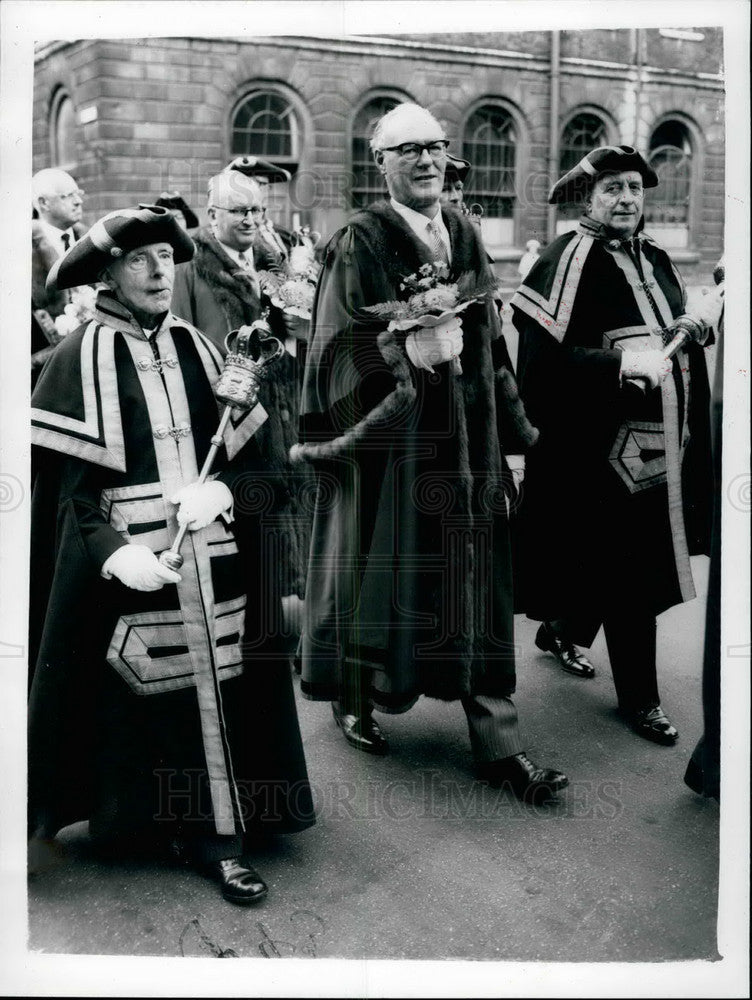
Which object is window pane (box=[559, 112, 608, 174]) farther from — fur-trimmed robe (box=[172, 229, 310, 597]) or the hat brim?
the hat brim

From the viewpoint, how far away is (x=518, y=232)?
11.1 ft

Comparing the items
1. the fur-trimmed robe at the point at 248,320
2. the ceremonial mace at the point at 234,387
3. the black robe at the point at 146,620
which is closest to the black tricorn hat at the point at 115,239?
the black robe at the point at 146,620

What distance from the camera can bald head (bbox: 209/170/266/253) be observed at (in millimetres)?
3423

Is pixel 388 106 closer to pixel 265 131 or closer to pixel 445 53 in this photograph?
pixel 445 53

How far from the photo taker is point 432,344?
3.28m

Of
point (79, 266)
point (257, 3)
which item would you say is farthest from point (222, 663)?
point (257, 3)

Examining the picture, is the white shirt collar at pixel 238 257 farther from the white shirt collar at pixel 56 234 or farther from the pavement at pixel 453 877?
the pavement at pixel 453 877

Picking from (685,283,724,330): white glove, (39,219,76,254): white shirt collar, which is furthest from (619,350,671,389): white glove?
(39,219,76,254): white shirt collar

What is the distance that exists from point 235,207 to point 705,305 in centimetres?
156

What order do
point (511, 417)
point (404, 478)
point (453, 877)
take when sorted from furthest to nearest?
point (511, 417) < point (404, 478) < point (453, 877)

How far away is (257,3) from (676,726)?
257 centimetres

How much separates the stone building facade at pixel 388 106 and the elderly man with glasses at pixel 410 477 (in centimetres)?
12

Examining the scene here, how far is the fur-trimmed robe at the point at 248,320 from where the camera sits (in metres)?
3.43

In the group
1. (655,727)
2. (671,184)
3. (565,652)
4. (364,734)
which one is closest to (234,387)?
(364,734)
